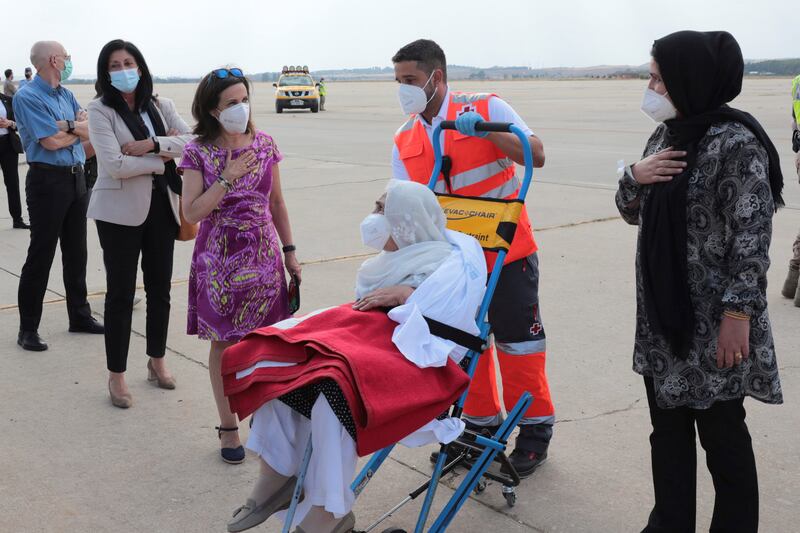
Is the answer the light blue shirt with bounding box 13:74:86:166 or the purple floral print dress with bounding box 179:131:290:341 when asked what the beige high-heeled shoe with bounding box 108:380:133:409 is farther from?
the light blue shirt with bounding box 13:74:86:166

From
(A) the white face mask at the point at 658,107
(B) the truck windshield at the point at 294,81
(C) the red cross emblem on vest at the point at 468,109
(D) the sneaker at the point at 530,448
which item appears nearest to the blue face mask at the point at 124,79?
(C) the red cross emblem on vest at the point at 468,109

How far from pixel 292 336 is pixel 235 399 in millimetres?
315

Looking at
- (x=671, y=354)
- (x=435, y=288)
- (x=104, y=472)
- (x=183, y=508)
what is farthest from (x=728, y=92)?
(x=104, y=472)

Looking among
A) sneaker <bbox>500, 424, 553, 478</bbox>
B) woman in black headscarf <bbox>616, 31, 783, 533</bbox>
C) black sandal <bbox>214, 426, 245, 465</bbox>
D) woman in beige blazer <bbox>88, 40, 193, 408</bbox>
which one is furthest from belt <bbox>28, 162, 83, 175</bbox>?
woman in black headscarf <bbox>616, 31, 783, 533</bbox>

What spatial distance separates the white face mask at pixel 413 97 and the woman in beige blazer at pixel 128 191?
1.37m

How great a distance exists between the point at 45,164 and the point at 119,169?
1432 millimetres

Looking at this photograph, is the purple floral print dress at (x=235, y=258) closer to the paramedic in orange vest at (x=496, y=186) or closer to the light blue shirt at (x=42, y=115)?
the paramedic in orange vest at (x=496, y=186)

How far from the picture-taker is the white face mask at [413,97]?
384 centimetres

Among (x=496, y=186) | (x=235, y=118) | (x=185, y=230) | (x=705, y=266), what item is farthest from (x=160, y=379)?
(x=705, y=266)

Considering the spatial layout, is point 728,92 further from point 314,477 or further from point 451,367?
point 314,477

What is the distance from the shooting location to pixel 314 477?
9.59 ft

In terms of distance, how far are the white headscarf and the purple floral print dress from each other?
93 cm

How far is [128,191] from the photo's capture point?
15.1 feet

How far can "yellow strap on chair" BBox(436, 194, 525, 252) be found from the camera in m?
3.49
